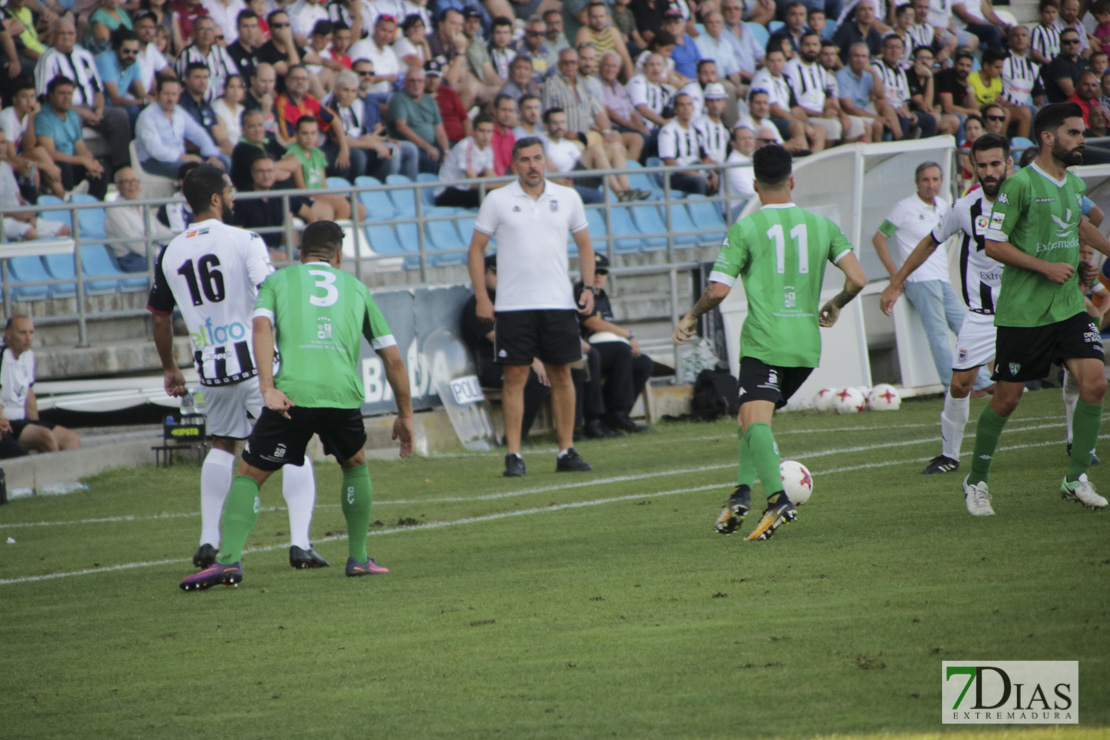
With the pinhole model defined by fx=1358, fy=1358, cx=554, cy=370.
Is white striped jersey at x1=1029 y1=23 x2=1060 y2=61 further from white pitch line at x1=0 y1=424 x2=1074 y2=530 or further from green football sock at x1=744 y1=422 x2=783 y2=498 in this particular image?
green football sock at x1=744 y1=422 x2=783 y2=498

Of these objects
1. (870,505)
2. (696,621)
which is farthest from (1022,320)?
(696,621)

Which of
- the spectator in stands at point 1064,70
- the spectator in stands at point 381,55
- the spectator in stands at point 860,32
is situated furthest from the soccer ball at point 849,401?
the spectator in stands at point 1064,70

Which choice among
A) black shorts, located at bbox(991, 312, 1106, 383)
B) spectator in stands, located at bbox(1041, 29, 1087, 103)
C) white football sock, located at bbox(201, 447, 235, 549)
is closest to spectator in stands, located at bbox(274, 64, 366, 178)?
white football sock, located at bbox(201, 447, 235, 549)

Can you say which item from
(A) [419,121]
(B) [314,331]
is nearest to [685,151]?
(A) [419,121]

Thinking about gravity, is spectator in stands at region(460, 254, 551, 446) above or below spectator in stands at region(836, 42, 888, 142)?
below

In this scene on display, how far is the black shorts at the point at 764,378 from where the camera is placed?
6.97 m

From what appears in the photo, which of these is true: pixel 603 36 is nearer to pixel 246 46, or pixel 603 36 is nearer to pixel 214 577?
pixel 246 46

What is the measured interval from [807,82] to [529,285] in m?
10.6

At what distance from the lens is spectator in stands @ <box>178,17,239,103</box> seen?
15.3 m

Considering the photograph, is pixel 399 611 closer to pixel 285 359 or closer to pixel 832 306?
pixel 285 359

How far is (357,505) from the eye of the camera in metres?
6.76

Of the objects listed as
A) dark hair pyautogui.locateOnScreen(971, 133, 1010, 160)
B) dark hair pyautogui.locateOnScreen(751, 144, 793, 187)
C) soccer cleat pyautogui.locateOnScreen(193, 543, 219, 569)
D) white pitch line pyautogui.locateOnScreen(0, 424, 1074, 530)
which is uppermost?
dark hair pyautogui.locateOnScreen(971, 133, 1010, 160)

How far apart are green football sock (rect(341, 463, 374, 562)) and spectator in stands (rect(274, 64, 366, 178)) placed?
9210 mm

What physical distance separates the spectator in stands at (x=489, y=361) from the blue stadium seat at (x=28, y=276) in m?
4.28
